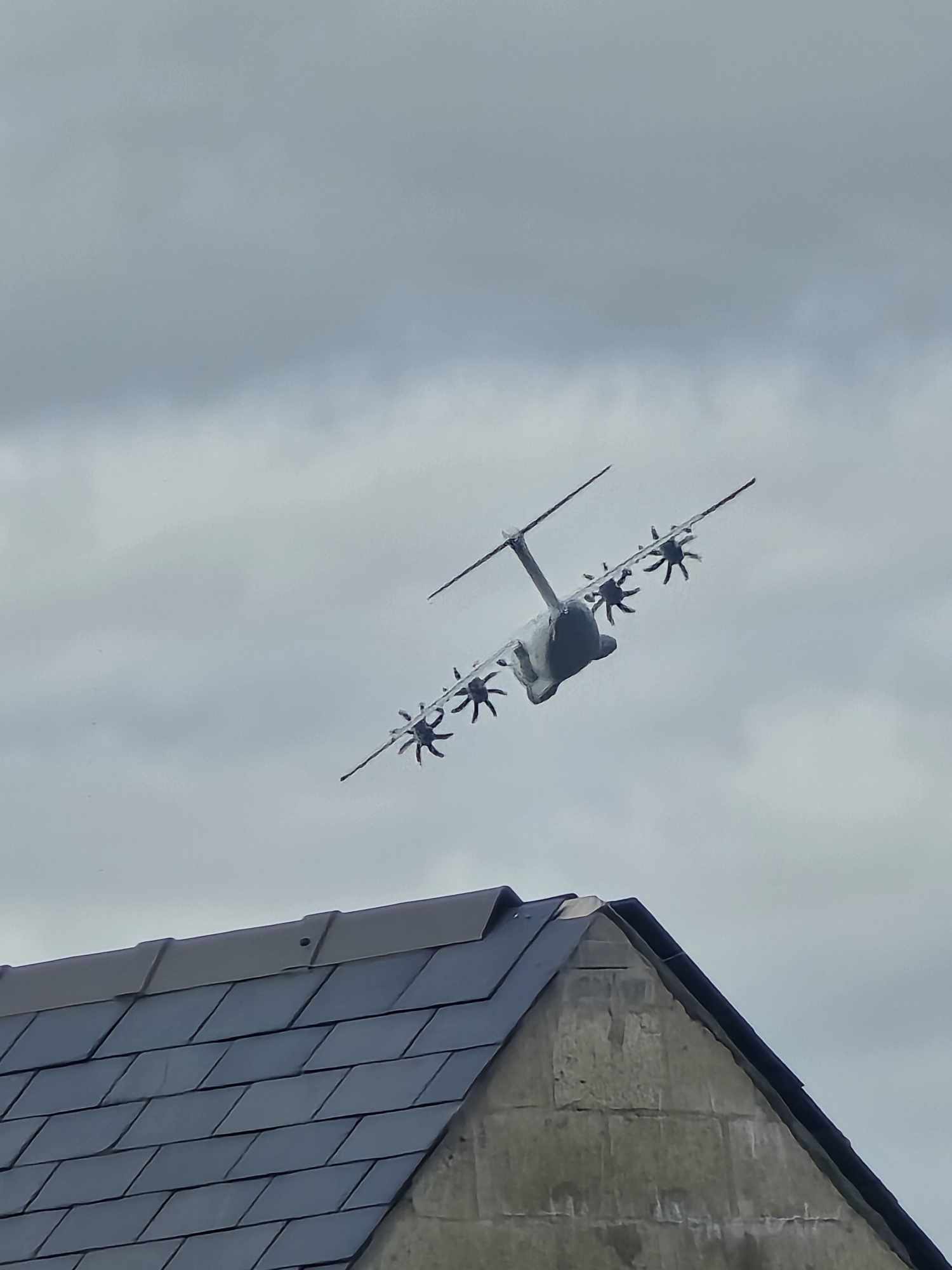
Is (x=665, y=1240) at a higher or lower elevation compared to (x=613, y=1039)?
lower

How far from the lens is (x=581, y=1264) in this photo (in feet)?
48.4

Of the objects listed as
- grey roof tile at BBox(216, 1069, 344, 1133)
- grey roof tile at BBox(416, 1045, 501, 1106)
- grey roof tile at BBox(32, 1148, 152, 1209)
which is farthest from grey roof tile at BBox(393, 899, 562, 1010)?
grey roof tile at BBox(32, 1148, 152, 1209)

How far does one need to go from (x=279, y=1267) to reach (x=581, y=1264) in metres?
1.93

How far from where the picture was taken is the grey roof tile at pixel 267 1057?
15.1 metres

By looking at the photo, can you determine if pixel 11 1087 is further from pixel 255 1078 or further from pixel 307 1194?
pixel 307 1194

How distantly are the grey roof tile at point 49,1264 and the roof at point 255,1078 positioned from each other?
1 centimetres

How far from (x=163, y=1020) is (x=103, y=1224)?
1690 millimetres

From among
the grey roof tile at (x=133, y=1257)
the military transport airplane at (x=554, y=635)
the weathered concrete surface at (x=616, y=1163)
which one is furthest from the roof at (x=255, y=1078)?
the military transport airplane at (x=554, y=635)

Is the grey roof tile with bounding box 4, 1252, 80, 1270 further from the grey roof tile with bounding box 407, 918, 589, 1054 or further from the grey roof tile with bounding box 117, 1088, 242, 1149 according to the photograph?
the grey roof tile with bounding box 407, 918, 589, 1054

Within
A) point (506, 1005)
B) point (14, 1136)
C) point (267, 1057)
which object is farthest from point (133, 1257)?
point (506, 1005)

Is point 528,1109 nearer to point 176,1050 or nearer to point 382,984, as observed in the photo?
point 382,984

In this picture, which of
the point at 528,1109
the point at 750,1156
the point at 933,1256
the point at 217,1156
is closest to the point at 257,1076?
the point at 217,1156

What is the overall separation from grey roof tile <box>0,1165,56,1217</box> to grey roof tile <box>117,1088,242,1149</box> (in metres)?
0.54

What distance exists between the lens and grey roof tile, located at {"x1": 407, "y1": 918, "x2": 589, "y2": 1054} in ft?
48.0
